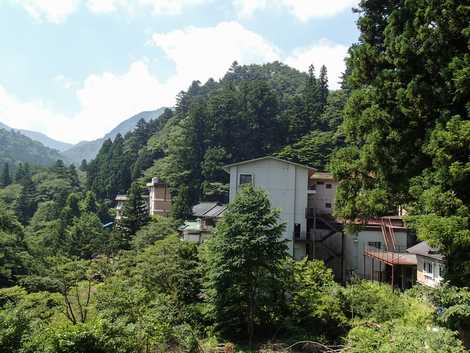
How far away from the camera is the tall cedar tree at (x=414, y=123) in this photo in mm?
9430

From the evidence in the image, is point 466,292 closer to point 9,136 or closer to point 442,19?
point 442,19

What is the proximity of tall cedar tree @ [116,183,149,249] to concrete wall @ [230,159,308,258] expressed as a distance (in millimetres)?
13549

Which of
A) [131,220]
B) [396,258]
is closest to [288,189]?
[396,258]

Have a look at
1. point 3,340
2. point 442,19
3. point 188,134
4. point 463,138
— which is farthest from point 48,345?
point 188,134

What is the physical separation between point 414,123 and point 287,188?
16254 millimetres

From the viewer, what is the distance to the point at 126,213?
3781 centimetres

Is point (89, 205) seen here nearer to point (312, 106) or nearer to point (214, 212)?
point (214, 212)

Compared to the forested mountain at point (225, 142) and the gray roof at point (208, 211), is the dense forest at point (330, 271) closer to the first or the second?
the gray roof at point (208, 211)

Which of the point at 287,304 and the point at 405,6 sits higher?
the point at 405,6

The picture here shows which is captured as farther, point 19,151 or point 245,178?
point 19,151

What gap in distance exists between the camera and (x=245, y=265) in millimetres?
15859

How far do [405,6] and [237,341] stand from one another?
1351 centimetres

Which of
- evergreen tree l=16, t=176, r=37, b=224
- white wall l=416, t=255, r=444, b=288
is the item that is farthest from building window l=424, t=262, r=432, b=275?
evergreen tree l=16, t=176, r=37, b=224

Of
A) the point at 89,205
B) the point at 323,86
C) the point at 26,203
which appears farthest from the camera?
the point at 323,86
